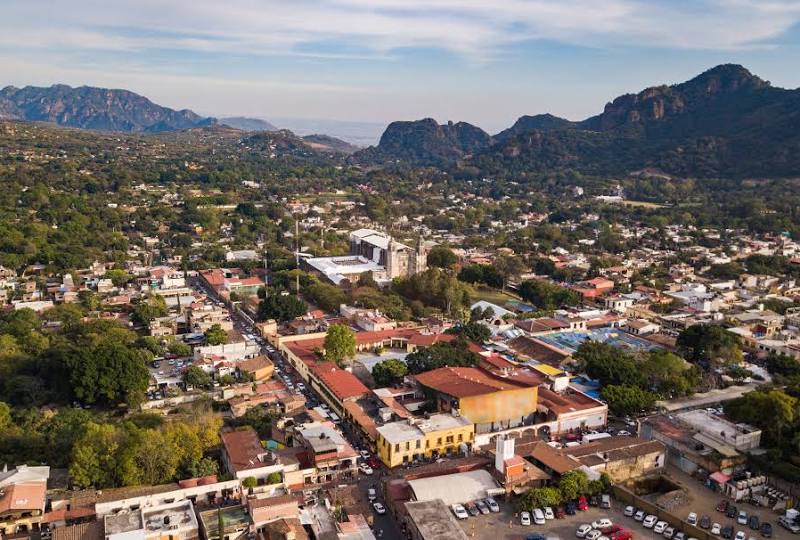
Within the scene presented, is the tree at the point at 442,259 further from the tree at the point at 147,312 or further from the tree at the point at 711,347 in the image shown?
the tree at the point at 711,347

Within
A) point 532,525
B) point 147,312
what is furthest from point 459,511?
point 147,312

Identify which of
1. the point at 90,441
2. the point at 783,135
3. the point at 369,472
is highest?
the point at 783,135

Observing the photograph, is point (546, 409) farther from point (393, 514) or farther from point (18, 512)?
point (18, 512)

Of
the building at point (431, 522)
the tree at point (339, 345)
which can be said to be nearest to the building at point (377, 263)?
the tree at point (339, 345)

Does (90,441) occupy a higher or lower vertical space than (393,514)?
higher

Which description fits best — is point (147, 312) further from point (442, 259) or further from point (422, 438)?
point (442, 259)

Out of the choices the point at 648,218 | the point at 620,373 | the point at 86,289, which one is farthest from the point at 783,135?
the point at 86,289

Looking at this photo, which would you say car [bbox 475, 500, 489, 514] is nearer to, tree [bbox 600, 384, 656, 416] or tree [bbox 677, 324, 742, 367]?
tree [bbox 600, 384, 656, 416]
